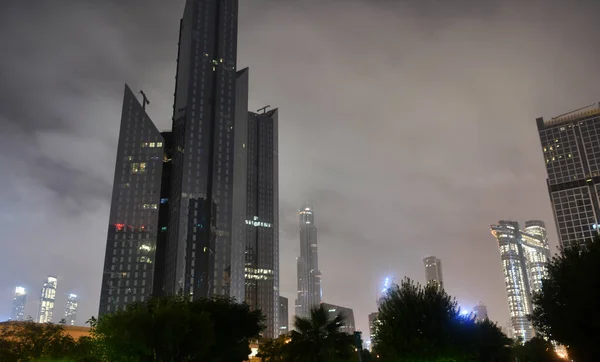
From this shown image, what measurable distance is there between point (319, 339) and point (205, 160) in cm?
13067

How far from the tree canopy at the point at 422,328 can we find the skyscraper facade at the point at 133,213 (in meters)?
138

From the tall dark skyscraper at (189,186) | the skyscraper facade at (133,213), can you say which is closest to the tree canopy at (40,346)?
the tall dark skyscraper at (189,186)

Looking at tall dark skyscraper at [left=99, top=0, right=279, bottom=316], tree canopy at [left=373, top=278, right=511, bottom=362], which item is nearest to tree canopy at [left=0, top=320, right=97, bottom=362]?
tree canopy at [left=373, top=278, right=511, bottom=362]

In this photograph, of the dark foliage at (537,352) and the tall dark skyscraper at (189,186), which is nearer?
the dark foliage at (537,352)

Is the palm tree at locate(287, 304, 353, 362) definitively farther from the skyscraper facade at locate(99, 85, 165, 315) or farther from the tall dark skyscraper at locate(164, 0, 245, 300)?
the skyscraper facade at locate(99, 85, 165, 315)

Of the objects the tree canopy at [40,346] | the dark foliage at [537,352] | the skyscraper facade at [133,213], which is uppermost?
the skyscraper facade at [133,213]

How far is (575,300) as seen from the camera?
1497 inches

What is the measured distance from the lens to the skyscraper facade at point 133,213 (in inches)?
6442

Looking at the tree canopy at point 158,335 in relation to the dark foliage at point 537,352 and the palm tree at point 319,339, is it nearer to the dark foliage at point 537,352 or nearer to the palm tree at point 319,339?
the palm tree at point 319,339

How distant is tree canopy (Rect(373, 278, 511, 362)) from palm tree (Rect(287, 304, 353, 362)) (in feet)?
10.8

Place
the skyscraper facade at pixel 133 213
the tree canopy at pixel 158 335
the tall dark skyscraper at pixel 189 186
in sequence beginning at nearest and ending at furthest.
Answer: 1. the tree canopy at pixel 158 335
2. the tall dark skyscraper at pixel 189 186
3. the skyscraper facade at pixel 133 213

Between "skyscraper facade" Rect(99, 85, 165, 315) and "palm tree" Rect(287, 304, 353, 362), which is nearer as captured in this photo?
"palm tree" Rect(287, 304, 353, 362)

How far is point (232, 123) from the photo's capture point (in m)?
166

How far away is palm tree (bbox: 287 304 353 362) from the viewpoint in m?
34.5
